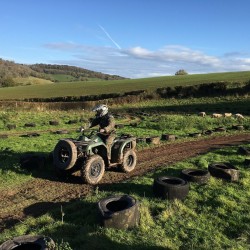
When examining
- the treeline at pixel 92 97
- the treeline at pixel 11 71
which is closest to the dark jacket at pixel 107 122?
the treeline at pixel 92 97

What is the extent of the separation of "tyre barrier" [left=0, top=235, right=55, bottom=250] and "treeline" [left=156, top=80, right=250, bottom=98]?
151 feet

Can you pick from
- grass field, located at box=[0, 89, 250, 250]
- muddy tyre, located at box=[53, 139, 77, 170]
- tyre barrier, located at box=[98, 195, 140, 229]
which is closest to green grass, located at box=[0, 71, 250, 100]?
grass field, located at box=[0, 89, 250, 250]

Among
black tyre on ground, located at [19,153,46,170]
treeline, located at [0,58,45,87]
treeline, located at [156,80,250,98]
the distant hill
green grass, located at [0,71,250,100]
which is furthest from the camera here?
treeline, located at [0,58,45,87]

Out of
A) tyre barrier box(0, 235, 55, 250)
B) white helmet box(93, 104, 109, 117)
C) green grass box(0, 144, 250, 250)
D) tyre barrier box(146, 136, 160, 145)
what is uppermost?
white helmet box(93, 104, 109, 117)

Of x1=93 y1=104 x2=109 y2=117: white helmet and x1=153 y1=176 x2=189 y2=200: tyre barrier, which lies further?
x1=93 y1=104 x2=109 y2=117: white helmet

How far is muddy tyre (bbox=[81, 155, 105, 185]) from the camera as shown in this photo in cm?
1062

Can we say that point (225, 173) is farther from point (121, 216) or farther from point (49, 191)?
point (49, 191)

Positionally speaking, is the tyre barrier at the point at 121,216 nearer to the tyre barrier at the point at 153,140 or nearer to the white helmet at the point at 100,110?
the white helmet at the point at 100,110

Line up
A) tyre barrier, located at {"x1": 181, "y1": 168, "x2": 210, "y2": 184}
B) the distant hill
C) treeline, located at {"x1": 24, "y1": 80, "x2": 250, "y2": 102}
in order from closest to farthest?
tyre barrier, located at {"x1": 181, "y1": 168, "x2": 210, "y2": 184}, treeline, located at {"x1": 24, "y1": 80, "x2": 250, "y2": 102}, the distant hill

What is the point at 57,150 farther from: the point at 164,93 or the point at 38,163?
the point at 164,93

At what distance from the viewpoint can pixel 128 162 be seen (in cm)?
1273

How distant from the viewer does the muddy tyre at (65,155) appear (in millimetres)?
10547

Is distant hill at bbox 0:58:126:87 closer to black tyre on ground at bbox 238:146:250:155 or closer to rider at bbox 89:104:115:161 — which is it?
black tyre on ground at bbox 238:146:250:155

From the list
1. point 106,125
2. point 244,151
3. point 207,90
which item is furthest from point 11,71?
point 106,125
